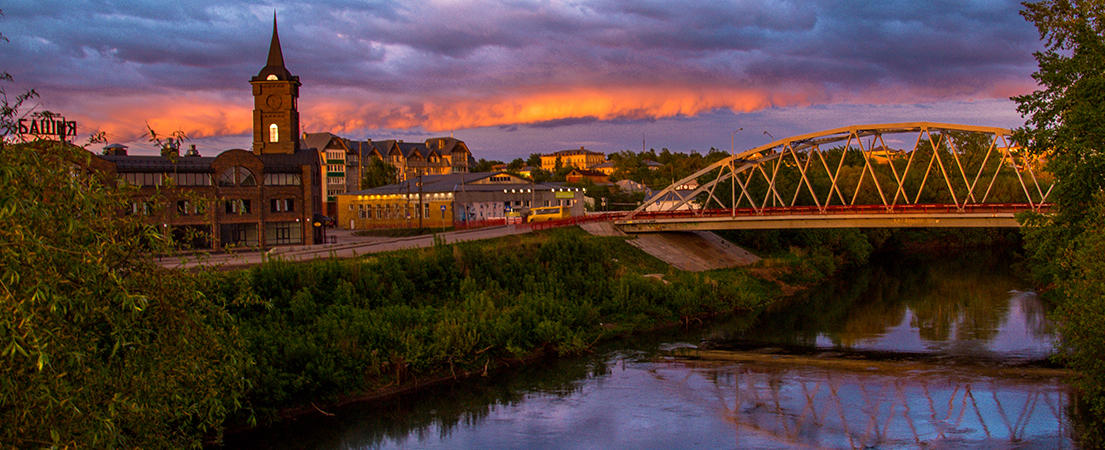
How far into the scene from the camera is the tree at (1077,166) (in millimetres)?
23781

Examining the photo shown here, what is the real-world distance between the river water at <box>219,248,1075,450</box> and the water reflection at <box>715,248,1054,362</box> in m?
0.22

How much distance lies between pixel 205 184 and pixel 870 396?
180 feet

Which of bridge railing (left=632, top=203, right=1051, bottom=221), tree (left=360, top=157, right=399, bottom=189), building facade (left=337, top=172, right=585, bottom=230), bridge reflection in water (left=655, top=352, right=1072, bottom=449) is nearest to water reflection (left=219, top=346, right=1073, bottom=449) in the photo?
bridge reflection in water (left=655, top=352, right=1072, bottom=449)

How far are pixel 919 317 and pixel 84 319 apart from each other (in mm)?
47301

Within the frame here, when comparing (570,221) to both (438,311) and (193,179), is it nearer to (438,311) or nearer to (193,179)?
(193,179)

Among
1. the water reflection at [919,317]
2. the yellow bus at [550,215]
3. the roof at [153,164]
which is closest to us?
the water reflection at [919,317]

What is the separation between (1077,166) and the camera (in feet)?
88.1

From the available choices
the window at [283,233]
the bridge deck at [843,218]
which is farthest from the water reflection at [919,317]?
the window at [283,233]

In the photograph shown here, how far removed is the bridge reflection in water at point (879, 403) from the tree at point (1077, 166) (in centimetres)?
224

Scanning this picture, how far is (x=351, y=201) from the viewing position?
10256 centimetres

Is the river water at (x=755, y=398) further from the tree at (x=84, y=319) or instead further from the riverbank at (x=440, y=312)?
the tree at (x=84, y=319)

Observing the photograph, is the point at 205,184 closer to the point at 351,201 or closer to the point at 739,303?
the point at 351,201

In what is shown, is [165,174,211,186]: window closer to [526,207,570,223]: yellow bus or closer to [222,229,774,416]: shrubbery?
[222,229,774,416]: shrubbery

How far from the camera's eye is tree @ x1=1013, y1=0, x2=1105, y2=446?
2378 centimetres
